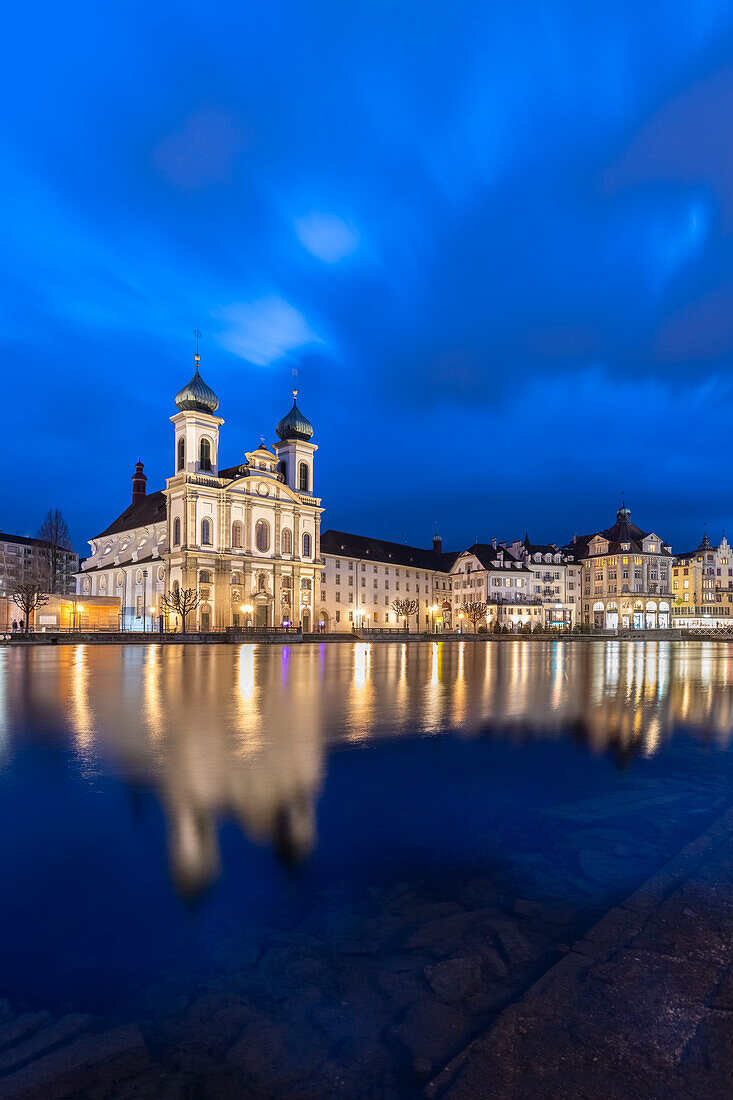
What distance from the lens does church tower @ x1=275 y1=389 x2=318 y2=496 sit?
91.5m

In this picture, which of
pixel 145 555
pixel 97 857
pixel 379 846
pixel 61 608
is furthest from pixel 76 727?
pixel 145 555

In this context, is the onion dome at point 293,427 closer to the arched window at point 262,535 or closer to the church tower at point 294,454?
the church tower at point 294,454

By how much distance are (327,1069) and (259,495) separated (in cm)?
8348

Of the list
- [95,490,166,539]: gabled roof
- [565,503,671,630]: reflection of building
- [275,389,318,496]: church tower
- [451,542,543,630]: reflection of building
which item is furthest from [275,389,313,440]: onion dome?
[565,503,671,630]: reflection of building

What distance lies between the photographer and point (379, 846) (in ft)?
17.0

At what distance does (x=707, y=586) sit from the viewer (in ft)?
441

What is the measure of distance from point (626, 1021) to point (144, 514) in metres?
106

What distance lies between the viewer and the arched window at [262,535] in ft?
278

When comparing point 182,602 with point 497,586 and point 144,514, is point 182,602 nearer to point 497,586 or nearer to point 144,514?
point 144,514

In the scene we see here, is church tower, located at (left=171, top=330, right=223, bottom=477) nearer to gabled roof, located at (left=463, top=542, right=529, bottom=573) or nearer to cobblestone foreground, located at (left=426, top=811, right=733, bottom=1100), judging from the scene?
gabled roof, located at (left=463, top=542, right=529, bottom=573)

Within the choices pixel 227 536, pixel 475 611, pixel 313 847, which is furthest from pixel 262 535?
pixel 313 847

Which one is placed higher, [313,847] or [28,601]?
[28,601]

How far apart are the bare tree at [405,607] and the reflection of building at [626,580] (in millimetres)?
31865

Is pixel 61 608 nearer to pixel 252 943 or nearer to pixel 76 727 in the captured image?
pixel 76 727
